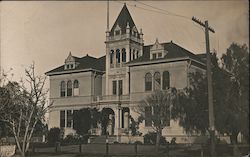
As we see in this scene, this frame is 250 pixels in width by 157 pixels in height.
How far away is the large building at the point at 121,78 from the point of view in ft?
21.7

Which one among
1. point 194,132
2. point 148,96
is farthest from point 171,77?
point 194,132

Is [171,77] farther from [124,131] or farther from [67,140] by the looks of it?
[67,140]

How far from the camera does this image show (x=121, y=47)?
7.27 meters

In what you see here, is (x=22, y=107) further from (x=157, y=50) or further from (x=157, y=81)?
(x=157, y=81)

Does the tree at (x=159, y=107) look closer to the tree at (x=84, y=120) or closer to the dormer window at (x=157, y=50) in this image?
the dormer window at (x=157, y=50)

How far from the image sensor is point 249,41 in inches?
265

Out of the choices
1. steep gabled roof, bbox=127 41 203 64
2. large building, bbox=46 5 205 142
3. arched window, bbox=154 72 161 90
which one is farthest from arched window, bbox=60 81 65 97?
arched window, bbox=154 72 161 90

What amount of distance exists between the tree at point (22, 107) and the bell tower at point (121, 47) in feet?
4.10

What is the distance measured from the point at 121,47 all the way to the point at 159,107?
3.97ft

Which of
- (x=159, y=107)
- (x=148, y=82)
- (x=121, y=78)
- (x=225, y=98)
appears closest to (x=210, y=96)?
(x=225, y=98)

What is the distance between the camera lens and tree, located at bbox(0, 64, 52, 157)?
6.01m

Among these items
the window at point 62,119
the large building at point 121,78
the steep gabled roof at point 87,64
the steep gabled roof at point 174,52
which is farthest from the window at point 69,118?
the steep gabled roof at point 174,52

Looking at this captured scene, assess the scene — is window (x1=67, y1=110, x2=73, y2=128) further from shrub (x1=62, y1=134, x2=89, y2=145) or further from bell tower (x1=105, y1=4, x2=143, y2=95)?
bell tower (x1=105, y1=4, x2=143, y2=95)

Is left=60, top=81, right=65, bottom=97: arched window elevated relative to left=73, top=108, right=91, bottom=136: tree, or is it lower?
elevated
